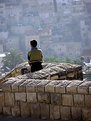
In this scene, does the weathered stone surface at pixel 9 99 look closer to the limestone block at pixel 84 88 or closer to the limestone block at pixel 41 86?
the limestone block at pixel 41 86

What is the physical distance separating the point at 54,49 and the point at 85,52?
1244cm

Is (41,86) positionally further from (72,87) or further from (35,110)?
(72,87)

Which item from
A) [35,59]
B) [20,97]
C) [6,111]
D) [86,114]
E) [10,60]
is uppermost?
[35,59]

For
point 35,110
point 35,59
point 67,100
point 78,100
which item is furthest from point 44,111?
point 35,59

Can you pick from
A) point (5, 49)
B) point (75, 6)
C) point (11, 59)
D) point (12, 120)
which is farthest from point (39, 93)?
point (75, 6)

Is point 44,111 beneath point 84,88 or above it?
beneath

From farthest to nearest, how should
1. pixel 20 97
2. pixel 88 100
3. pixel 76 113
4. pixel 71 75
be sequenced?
pixel 71 75 → pixel 20 97 → pixel 76 113 → pixel 88 100

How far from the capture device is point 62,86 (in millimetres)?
3611

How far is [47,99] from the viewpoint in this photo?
A: 373 cm

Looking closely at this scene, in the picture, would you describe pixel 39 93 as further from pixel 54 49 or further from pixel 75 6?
pixel 75 6

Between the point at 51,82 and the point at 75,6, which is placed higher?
the point at 75,6

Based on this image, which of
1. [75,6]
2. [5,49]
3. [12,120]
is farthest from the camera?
[75,6]

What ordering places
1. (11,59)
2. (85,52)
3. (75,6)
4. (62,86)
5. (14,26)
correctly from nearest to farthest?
1. (62,86)
2. (11,59)
3. (85,52)
4. (14,26)
5. (75,6)

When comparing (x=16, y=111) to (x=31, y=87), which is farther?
(x=16, y=111)
